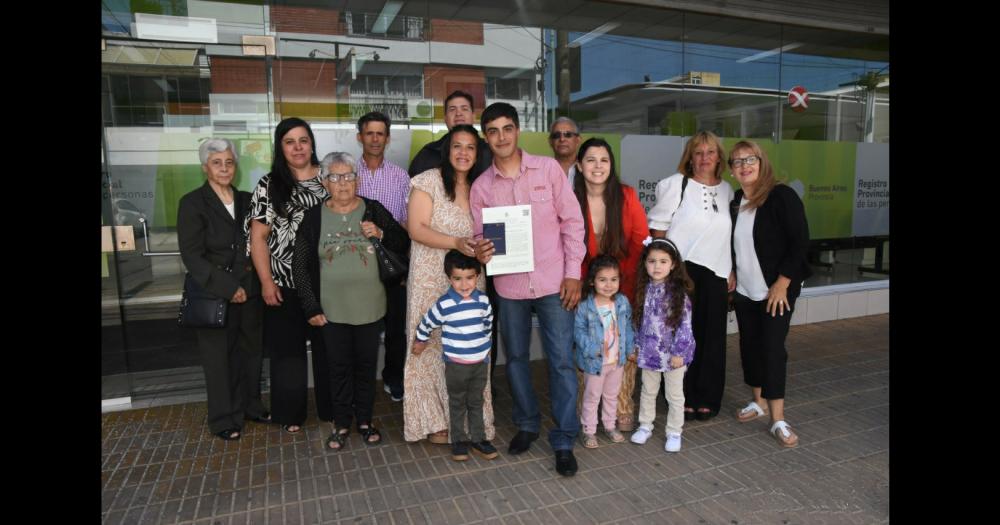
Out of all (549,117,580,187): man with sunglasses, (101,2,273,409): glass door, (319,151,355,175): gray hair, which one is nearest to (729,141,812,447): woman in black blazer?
(549,117,580,187): man with sunglasses

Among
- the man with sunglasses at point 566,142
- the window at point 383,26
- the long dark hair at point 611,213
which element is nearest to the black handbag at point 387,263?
the long dark hair at point 611,213

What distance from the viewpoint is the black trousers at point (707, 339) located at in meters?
4.06

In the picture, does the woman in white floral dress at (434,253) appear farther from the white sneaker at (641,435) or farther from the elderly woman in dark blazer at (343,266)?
Result: the white sneaker at (641,435)

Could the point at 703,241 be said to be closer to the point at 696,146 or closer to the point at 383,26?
the point at 696,146

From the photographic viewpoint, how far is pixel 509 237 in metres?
3.36

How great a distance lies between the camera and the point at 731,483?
330 centimetres

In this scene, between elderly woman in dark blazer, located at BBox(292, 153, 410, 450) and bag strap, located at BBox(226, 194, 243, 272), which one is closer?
elderly woman in dark blazer, located at BBox(292, 153, 410, 450)

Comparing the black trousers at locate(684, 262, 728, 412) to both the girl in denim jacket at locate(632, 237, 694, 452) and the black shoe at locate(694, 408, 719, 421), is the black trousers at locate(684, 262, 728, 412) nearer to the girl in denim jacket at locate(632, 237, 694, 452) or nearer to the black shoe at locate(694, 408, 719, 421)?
the black shoe at locate(694, 408, 719, 421)

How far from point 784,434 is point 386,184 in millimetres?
3098

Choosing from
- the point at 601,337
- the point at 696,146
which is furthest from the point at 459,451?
the point at 696,146

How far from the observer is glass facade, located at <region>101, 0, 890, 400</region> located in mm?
4602

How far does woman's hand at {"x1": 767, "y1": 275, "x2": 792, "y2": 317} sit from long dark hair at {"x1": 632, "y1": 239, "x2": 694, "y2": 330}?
511mm

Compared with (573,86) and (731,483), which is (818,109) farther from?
(731,483)

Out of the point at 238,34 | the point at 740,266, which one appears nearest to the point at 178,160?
the point at 238,34
